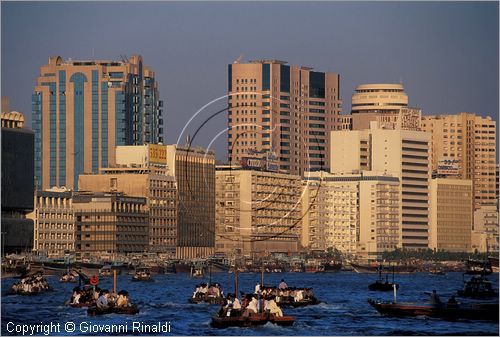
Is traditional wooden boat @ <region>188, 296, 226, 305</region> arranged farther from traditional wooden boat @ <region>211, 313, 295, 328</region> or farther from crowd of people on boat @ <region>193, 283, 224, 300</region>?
traditional wooden boat @ <region>211, 313, 295, 328</region>

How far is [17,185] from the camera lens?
123m

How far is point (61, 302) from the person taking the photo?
128 meters

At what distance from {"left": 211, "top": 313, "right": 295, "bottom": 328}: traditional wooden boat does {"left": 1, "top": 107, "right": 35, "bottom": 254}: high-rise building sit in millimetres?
27184

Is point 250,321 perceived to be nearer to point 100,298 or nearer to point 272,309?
point 272,309

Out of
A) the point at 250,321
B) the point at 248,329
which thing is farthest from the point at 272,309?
the point at 248,329

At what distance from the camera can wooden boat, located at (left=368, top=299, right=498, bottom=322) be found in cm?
10194

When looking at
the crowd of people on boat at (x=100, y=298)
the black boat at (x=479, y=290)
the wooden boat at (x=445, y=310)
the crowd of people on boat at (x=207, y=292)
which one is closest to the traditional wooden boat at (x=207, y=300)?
the crowd of people on boat at (x=207, y=292)

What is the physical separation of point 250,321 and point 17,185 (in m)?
33.5

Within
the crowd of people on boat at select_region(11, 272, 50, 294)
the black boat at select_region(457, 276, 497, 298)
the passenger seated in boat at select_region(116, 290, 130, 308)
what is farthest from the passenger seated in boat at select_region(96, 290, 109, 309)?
the black boat at select_region(457, 276, 497, 298)

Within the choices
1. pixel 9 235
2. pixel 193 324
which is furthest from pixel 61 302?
pixel 193 324

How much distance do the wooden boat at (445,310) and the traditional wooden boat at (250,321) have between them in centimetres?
1184

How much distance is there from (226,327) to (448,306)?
1627 cm

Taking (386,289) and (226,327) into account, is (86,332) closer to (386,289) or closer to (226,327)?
(226,327)

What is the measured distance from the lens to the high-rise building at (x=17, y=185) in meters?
120
